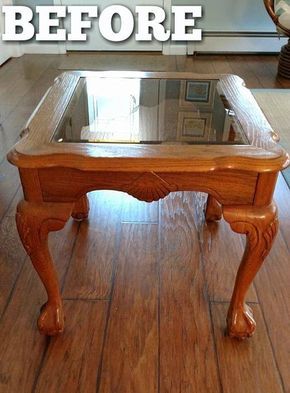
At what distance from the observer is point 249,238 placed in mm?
883

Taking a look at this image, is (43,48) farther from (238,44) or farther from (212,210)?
(212,210)

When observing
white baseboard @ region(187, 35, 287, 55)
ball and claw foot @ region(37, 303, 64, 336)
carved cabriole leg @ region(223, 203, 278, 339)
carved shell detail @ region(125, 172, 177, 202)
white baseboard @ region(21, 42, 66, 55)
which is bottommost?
white baseboard @ region(21, 42, 66, 55)

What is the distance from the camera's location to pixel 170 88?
1.23 meters

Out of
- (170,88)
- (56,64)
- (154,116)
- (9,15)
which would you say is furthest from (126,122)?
(9,15)

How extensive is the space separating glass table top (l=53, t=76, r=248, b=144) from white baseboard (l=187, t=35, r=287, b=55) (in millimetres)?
2458

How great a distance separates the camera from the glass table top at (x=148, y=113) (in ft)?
3.01

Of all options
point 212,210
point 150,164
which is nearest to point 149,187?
point 150,164

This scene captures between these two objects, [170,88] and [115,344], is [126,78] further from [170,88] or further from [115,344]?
[115,344]

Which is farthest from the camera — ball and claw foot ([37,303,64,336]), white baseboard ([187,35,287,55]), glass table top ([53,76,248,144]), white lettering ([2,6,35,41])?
white baseboard ([187,35,287,55])

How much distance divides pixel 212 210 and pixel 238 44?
8.31 feet

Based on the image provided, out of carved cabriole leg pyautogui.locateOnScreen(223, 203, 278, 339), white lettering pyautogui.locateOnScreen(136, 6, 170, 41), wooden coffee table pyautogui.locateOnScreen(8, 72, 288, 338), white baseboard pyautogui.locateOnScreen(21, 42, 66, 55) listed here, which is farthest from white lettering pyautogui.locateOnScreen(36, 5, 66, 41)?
carved cabriole leg pyautogui.locateOnScreen(223, 203, 278, 339)

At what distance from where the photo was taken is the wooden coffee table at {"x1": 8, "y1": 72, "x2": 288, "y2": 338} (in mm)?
796

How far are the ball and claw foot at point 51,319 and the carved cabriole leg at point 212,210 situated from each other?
2.16 feet

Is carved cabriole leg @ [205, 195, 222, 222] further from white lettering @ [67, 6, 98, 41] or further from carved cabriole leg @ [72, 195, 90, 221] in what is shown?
white lettering @ [67, 6, 98, 41]
